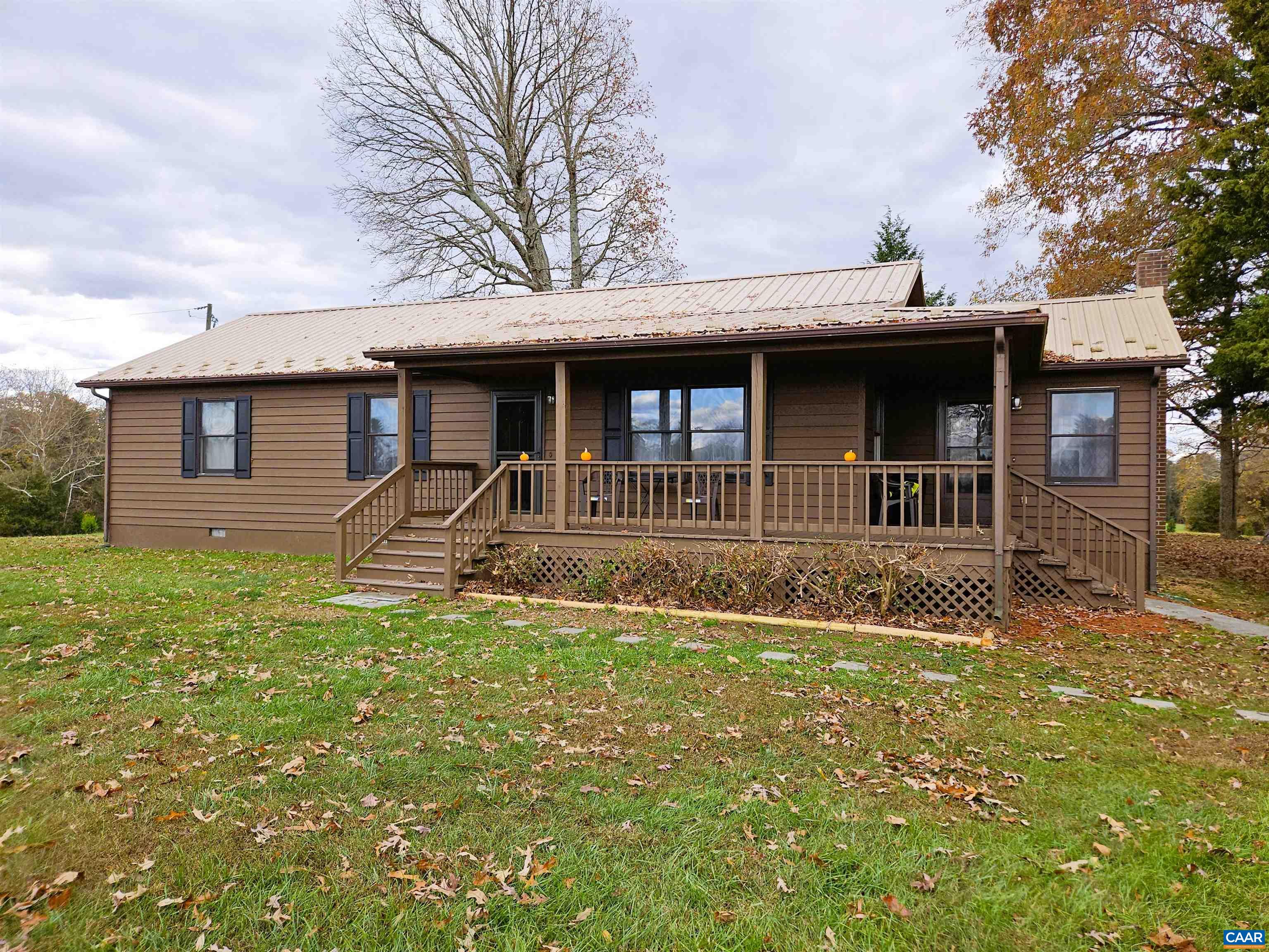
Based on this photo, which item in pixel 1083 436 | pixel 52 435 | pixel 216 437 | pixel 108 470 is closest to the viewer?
pixel 1083 436

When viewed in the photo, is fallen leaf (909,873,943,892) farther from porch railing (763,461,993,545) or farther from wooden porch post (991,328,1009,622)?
wooden porch post (991,328,1009,622)

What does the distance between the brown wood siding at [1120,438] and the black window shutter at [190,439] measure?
14631 millimetres

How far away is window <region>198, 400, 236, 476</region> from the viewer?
13789mm

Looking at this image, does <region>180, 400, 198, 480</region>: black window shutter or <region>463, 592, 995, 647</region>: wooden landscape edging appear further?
<region>180, 400, 198, 480</region>: black window shutter

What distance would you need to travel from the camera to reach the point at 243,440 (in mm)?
13594

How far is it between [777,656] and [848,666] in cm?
60

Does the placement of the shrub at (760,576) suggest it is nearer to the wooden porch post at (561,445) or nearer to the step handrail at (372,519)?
the wooden porch post at (561,445)

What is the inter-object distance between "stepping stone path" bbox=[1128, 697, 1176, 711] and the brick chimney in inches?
397

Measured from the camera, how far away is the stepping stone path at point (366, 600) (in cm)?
832

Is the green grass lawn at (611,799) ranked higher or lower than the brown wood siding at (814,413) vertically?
lower

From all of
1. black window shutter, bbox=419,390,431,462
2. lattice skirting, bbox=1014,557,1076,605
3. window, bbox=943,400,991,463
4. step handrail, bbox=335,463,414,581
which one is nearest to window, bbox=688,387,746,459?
window, bbox=943,400,991,463

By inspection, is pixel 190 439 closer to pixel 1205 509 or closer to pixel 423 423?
pixel 423 423

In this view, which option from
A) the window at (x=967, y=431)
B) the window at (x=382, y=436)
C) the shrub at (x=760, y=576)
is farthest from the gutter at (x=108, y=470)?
the window at (x=967, y=431)

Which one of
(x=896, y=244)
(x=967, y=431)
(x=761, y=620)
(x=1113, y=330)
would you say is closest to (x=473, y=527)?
(x=761, y=620)
